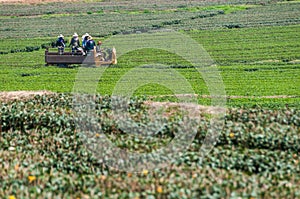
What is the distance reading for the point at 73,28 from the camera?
48.7m

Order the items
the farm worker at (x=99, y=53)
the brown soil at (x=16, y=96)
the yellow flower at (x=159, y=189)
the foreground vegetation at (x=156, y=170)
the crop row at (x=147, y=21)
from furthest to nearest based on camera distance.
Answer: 1. the crop row at (x=147, y=21)
2. the farm worker at (x=99, y=53)
3. the brown soil at (x=16, y=96)
4. the foreground vegetation at (x=156, y=170)
5. the yellow flower at (x=159, y=189)

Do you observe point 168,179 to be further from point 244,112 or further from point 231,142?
point 244,112

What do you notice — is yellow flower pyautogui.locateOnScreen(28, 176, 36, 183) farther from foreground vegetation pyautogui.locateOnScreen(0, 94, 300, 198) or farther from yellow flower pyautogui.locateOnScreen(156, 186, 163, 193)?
yellow flower pyautogui.locateOnScreen(156, 186, 163, 193)

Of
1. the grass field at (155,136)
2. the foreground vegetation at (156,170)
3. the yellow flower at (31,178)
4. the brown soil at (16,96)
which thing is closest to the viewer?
the foreground vegetation at (156,170)

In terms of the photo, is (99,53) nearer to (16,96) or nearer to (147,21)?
(16,96)

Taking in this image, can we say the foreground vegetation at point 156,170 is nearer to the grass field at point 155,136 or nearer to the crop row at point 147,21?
the grass field at point 155,136

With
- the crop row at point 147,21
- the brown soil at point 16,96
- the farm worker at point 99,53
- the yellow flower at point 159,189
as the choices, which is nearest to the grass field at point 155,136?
the yellow flower at point 159,189

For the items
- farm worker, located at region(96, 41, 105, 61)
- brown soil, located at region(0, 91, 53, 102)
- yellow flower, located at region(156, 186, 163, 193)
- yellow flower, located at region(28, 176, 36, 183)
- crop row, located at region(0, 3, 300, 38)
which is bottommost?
yellow flower, located at region(156, 186, 163, 193)

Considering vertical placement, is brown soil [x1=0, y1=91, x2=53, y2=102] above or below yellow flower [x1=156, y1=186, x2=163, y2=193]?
above

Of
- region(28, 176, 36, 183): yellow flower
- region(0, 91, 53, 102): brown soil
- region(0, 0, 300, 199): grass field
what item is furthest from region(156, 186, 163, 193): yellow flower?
region(0, 91, 53, 102): brown soil

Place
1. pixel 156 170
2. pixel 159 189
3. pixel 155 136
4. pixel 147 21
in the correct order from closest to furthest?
pixel 159 189 < pixel 156 170 < pixel 155 136 < pixel 147 21

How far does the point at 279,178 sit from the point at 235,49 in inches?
933

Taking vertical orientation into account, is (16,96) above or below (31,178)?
above

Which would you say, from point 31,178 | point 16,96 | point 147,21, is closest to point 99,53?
point 16,96
